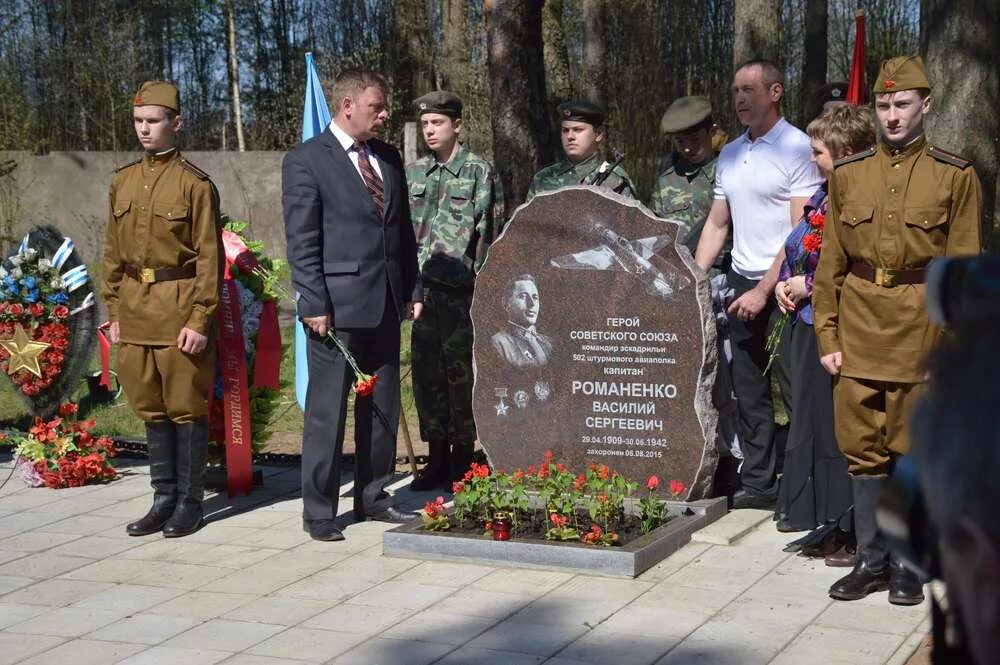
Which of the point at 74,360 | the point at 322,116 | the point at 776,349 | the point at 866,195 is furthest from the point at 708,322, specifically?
the point at 74,360

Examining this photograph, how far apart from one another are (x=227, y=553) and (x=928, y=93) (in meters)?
3.76

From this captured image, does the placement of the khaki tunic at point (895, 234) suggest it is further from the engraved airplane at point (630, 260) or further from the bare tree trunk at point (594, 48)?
the bare tree trunk at point (594, 48)

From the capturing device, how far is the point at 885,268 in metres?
5.38

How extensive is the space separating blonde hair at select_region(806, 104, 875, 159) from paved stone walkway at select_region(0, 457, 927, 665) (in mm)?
1866

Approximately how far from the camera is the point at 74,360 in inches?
368

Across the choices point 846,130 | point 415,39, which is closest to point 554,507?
point 846,130

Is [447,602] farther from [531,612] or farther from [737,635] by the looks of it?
[737,635]

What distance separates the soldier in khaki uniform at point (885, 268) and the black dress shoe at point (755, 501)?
5.13 ft

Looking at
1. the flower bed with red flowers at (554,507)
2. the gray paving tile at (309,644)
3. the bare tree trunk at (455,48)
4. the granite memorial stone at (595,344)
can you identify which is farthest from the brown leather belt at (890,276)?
the bare tree trunk at (455,48)

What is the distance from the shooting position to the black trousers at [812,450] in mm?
6316

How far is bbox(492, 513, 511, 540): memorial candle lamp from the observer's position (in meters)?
6.16

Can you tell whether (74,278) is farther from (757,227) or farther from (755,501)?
(755,501)

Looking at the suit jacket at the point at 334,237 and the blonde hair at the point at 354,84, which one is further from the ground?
the blonde hair at the point at 354,84

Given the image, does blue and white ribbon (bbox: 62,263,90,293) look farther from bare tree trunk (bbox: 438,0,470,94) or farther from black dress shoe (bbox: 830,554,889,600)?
bare tree trunk (bbox: 438,0,470,94)
